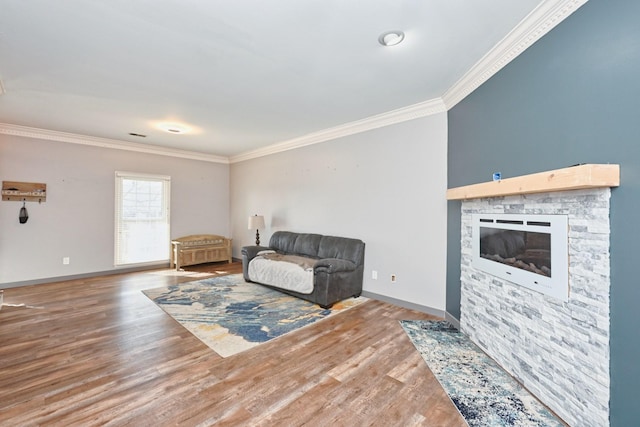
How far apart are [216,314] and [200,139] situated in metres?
3.49

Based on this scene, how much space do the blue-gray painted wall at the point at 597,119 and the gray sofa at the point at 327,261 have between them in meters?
2.26

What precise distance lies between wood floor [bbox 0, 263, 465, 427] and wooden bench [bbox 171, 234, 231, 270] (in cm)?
261

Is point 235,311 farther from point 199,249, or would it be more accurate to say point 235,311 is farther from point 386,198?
point 199,249

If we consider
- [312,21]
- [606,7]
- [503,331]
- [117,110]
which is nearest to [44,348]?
[117,110]

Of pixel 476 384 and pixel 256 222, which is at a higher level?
pixel 256 222

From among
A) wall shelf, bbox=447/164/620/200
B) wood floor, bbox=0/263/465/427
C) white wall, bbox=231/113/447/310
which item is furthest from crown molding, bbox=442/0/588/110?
wood floor, bbox=0/263/465/427

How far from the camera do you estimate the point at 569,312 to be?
1731 millimetres

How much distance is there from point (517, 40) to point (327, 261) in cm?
297

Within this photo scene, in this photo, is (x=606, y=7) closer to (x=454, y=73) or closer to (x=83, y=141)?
(x=454, y=73)

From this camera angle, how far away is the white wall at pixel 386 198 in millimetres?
3557

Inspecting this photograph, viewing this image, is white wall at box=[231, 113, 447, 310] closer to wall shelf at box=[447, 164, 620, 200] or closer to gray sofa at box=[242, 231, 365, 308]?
gray sofa at box=[242, 231, 365, 308]

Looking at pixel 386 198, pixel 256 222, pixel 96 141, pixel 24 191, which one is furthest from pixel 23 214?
pixel 386 198

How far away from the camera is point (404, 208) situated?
12.6 ft

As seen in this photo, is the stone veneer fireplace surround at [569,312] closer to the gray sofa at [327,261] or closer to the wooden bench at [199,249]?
the gray sofa at [327,261]
